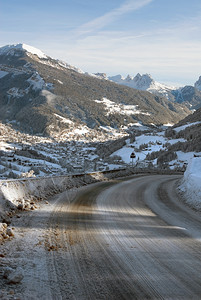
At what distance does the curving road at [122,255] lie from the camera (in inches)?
152

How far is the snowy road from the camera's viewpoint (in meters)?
3.82

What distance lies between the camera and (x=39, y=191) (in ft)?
35.6

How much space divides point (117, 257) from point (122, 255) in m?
0.16

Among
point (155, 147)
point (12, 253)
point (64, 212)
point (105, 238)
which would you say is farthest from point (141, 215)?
point (155, 147)

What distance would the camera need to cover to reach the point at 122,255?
17.0 feet

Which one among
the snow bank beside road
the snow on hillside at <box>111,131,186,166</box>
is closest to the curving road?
the snow bank beside road

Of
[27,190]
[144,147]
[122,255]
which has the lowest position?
[122,255]

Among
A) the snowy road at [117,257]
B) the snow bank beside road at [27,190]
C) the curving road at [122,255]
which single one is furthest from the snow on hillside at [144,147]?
the snowy road at [117,257]

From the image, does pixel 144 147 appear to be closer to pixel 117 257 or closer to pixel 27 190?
pixel 27 190

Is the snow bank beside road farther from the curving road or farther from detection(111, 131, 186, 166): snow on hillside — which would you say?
detection(111, 131, 186, 166): snow on hillside

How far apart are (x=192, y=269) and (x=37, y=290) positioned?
2.53m

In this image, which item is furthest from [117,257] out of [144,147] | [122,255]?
[144,147]

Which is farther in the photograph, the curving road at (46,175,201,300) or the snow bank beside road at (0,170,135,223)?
the snow bank beside road at (0,170,135,223)

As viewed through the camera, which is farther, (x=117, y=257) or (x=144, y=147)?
(x=144, y=147)
